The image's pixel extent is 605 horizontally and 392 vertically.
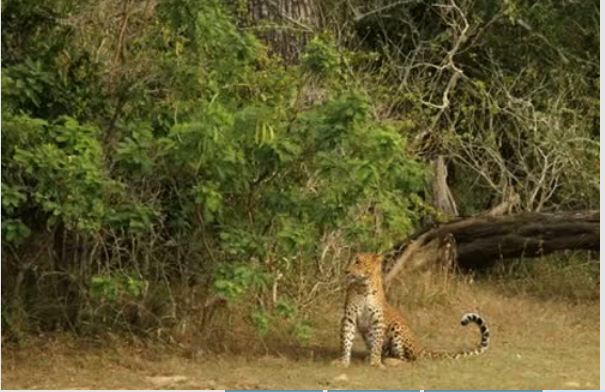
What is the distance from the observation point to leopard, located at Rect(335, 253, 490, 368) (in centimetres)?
971

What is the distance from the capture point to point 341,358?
9711 mm

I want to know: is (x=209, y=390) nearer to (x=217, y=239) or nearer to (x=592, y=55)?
(x=217, y=239)

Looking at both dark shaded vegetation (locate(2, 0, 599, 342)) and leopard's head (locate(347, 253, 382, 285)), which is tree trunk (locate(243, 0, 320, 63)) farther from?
leopard's head (locate(347, 253, 382, 285))

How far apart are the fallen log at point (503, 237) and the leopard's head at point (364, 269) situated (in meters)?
2.95

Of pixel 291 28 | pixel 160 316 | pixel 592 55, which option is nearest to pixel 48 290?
pixel 160 316

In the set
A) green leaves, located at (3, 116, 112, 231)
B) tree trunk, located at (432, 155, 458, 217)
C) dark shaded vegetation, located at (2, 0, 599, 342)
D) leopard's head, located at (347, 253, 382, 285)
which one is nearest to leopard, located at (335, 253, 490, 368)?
leopard's head, located at (347, 253, 382, 285)

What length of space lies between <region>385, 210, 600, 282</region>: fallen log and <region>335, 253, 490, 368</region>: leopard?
295 cm

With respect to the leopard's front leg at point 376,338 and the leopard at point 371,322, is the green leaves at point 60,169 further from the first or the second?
the leopard's front leg at point 376,338

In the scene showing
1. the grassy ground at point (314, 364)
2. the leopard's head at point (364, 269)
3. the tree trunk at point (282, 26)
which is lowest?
the grassy ground at point (314, 364)

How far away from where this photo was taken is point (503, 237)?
1309 centimetres

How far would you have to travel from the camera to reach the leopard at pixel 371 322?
971 centimetres

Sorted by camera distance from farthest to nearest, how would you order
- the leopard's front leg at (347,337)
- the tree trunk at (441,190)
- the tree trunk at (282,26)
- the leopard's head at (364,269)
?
the tree trunk at (441,190), the tree trunk at (282,26), the leopard's head at (364,269), the leopard's front leg at (347,337)

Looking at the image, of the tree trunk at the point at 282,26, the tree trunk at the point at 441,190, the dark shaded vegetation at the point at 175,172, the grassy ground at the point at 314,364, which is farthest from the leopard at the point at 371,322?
the tree trunk at the point at 441,190

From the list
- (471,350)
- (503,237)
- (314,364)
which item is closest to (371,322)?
(314,364)
